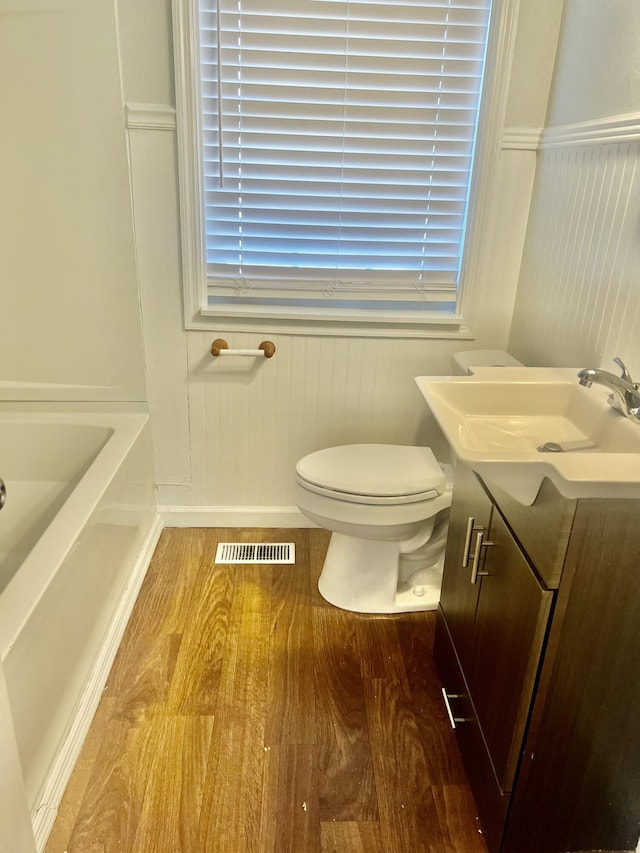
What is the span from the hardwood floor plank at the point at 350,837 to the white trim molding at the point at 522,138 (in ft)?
6.63

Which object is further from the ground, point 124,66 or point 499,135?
point 124,66

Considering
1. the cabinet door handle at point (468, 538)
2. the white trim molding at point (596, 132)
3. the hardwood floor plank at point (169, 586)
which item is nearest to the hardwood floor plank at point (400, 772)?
the cabinet door handle at point (468, 538)

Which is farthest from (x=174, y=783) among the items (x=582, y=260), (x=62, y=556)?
(x=582, y=260)

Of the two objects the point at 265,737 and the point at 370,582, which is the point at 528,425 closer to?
the point at 370,582

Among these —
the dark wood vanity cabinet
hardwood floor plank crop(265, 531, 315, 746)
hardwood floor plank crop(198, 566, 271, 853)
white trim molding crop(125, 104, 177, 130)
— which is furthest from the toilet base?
white trim molding crop(125, 104, 177, 130)

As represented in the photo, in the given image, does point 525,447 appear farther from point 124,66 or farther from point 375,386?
point 124,66

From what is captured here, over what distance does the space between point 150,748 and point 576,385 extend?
1376 millimetres

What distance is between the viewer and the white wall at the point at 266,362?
2.12 m

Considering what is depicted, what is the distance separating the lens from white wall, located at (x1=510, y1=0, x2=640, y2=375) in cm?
156

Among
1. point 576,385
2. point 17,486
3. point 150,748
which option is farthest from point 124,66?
point 150,748

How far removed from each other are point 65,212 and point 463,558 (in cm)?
168

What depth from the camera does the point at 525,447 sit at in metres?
1.49

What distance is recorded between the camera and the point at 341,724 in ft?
5.66

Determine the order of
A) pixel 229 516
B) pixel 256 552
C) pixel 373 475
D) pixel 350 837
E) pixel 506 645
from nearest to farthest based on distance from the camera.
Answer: pixel 506 645
pixel 350 837
pixel 373 475
pixel 256 552
pixel 229 516
